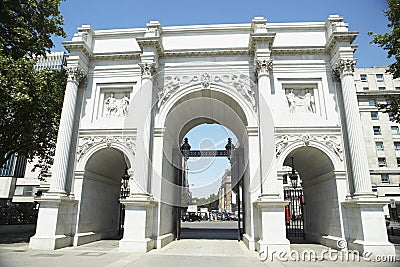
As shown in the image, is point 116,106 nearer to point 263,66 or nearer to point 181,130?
point 181,130

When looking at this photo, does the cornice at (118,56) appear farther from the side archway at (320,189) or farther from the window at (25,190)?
the window at (25,190)

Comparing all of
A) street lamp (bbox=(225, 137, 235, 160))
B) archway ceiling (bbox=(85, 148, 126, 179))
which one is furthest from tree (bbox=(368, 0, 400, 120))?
archway ceiling (bbox=(85, 148, 126, 179))

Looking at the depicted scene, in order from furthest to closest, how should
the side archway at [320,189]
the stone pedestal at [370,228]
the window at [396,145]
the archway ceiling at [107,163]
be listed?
the window at [396,145], the archway ceiling at [107,163], the side archway at [320,189], the stone pedestal at [370,228]

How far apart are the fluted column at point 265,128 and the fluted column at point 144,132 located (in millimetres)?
5386

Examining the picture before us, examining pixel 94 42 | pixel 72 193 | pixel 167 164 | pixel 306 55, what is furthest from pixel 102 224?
pixel 306 55

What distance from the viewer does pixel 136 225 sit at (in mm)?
12016

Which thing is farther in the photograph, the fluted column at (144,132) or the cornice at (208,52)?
the cornice at (208,52)

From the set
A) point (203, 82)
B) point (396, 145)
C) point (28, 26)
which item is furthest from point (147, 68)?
point (396, 145)

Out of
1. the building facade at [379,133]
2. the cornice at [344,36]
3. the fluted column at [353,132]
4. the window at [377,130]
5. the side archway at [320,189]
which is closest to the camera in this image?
the fluted column at [353,132]

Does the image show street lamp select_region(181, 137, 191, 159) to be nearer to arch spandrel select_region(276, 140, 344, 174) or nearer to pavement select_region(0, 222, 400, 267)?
arch spandrel select_region(276, 140, 344, 174)

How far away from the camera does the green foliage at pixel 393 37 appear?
45.0 ft

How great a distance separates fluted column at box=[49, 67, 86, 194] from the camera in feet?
43.5

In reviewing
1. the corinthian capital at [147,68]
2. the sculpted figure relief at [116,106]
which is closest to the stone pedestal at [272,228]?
the corinthian capital at [147,68]

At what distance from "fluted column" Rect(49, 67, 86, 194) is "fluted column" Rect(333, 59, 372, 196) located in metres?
13.4
